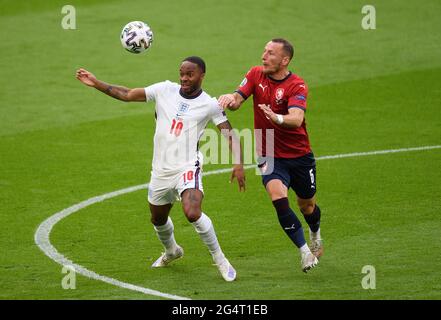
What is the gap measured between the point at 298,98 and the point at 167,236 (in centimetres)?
218

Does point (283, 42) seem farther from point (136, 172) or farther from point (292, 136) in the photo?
point (136, 172)

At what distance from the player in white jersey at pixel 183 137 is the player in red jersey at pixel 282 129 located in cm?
32

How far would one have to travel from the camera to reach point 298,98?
10602 millimetres

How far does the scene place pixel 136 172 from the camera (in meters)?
15.5

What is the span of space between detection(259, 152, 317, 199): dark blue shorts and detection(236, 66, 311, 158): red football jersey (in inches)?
2.8

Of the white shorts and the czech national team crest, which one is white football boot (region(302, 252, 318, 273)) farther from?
the czech national team crest

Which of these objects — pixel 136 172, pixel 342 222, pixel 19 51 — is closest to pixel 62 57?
pixel 19 51

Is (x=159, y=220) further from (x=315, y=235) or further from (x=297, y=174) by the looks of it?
(x=315, y=235)

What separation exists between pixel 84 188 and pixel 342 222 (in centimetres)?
415

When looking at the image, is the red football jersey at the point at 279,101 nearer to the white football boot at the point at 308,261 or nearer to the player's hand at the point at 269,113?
the player's hand at the point at 269,113

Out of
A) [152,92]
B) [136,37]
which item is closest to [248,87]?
[152,92]

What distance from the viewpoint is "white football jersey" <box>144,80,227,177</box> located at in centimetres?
1056

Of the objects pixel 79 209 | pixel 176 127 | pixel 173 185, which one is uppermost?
pixel 176 127

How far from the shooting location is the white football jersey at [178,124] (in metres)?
10.6
